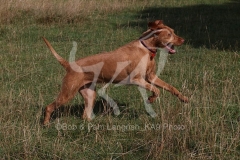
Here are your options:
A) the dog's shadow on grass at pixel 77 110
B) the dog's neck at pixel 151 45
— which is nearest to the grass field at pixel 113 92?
the dog's shadow on grass at pixel 77 110

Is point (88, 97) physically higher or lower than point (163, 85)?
lower

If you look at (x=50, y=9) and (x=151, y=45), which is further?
(x=50, y=9)

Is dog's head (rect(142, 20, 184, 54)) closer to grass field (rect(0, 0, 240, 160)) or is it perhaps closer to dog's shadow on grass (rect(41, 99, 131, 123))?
grass field (rect(0, 0, 240, 160))

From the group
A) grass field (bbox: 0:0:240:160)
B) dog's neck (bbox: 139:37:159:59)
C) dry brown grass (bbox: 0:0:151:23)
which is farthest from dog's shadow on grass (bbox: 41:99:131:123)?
dry brown grass (bbox: 0:0:151:23)

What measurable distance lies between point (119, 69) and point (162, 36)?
0.77m

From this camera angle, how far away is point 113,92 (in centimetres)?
733

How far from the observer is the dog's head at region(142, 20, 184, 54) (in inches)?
257

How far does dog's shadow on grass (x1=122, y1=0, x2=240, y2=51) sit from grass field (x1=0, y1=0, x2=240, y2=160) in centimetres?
3

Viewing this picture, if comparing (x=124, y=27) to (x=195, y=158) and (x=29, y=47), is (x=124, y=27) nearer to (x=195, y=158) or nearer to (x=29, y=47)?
(x=29, y=47)

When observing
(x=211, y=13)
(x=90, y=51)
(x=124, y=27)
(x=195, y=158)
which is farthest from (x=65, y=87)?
(x=211, y=13)

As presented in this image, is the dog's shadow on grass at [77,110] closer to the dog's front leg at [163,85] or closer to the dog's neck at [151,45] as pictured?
the dog's front leg at [163,85]

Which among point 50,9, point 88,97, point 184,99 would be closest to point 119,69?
point 88,97

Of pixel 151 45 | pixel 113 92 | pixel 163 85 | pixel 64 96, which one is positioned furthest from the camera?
pixel 113 92

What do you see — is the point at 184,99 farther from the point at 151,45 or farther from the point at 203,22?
the point at 203,22
